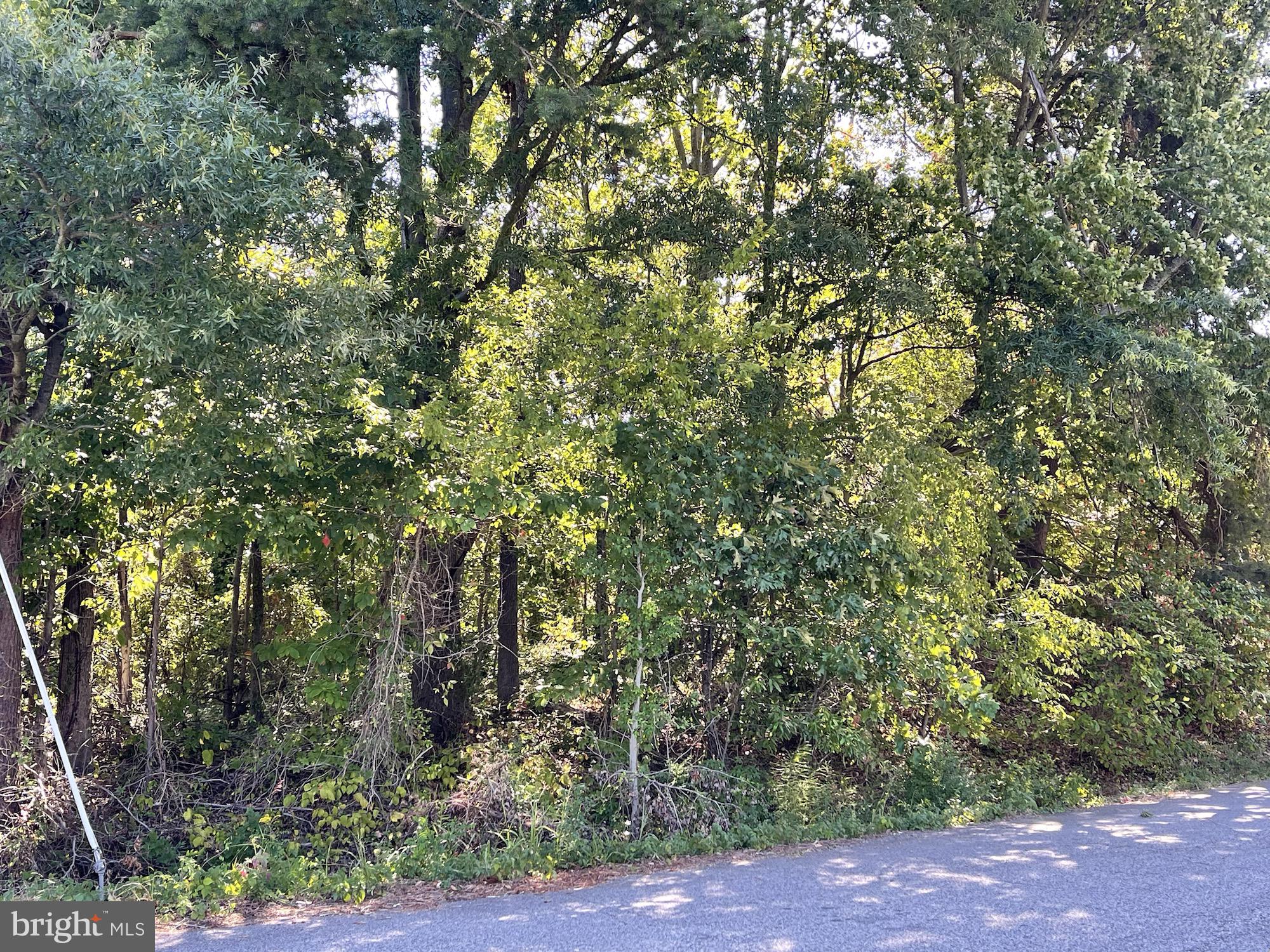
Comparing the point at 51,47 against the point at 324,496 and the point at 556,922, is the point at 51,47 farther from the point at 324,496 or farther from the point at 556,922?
the point at 556,922

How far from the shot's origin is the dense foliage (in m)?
6.60

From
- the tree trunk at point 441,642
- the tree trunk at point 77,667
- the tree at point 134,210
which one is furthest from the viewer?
the tree trunk at point 77,667

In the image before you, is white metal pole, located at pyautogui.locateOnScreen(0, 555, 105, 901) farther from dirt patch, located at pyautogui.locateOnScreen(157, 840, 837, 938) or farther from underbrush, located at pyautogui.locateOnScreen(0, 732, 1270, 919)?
dirt patch, located at pyautogui.locateOnScreen(157, 840, 837, 938)

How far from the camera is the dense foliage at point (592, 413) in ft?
21.7

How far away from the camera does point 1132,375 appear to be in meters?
8.45

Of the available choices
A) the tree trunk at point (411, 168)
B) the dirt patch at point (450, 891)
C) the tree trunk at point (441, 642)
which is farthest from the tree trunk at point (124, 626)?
the dirt patch at point (450, 891)

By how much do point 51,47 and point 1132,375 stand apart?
8.91 meters

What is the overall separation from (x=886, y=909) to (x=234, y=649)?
815 centimetres

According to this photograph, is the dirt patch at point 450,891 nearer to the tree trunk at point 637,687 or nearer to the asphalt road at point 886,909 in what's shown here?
the asphalt road at point 886,909

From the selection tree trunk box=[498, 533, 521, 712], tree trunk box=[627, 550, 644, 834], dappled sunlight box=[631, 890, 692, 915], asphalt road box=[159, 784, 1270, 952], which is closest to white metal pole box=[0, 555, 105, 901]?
asphalt road box=[159, 784, 1270, 952]

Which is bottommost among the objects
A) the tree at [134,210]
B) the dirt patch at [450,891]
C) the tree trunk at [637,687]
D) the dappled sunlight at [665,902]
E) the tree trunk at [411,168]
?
the dirt patch at [450,891]

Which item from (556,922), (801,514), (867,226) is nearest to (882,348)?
(867,226)

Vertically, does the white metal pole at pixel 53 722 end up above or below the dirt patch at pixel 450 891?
above

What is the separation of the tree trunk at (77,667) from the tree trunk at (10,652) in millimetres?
1122
